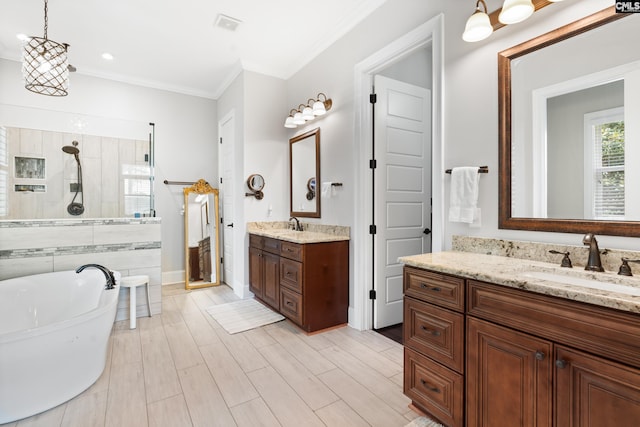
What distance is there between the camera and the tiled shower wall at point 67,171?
3.11 metres

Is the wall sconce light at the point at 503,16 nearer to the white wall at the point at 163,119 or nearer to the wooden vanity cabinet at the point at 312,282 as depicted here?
the wooden vanity cabinet at the point at 312,282

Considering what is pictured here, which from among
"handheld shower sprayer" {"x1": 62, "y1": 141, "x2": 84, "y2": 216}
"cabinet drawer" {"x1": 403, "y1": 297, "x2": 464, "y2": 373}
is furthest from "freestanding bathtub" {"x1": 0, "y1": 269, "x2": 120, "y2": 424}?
"cabinet drawer" {"x1": 403, "y1": 297, "x2": 464, "y2": 373}

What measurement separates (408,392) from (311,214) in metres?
2.11

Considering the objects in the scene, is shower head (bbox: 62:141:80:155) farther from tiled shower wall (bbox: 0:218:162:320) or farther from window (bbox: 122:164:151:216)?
tiled shower wall (bbox: 0:218:162:320)

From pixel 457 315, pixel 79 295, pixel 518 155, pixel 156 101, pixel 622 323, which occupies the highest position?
pixel 156 101

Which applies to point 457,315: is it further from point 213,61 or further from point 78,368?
point 213,61

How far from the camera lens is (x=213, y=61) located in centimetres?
379

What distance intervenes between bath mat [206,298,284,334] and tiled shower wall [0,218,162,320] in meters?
0.68

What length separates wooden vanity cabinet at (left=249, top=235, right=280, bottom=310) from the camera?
124 inches

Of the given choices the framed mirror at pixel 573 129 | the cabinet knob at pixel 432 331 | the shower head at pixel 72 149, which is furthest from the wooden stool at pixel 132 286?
the framed mirror at pixel 573 129

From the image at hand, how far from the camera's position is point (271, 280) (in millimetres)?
3252

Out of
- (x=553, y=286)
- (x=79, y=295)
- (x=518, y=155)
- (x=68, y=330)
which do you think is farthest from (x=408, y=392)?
(x=79, y=295)

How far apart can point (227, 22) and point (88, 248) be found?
266 centimetres

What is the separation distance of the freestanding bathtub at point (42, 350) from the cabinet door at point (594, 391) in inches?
95.3
